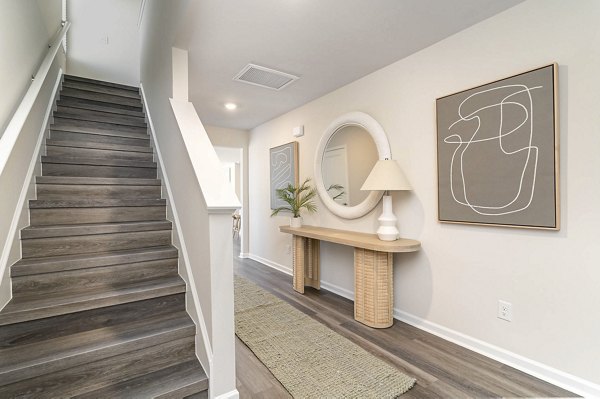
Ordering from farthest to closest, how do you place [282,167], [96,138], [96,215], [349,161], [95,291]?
[282,167], [349,161], [96,138], [96,215], [95,291]

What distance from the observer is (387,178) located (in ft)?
7.75

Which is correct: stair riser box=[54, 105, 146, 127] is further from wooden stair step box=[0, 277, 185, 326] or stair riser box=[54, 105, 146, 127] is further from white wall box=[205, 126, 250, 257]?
wooden stair step box=[0, 277, 185, 326]

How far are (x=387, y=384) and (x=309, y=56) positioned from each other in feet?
8.45

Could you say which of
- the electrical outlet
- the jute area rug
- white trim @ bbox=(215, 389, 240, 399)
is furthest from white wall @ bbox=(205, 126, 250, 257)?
the electrical outlet


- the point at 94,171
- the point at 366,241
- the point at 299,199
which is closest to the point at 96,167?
the point at 94,171

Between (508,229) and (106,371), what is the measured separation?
2616 mm

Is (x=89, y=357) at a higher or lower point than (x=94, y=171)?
lower

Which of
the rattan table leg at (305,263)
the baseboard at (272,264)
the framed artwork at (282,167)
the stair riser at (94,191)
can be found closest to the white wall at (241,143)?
the baseboard at (272,264)

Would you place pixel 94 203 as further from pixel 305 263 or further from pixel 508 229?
pixel 508 229

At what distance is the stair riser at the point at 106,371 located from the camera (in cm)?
132

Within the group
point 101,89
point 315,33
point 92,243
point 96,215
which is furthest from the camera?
point 101,89

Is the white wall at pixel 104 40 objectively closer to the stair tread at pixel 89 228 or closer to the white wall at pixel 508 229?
the stair tread at pixel 89 228

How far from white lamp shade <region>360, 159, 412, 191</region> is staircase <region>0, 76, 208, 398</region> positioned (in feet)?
5.66

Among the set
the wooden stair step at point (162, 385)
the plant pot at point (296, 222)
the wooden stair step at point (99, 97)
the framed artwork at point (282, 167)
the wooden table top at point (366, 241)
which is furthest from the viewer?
the framed artwork at point (282, 167)
